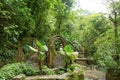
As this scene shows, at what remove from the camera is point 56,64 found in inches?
453

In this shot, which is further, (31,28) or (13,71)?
(31,28)

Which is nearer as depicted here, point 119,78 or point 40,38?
point 119,78

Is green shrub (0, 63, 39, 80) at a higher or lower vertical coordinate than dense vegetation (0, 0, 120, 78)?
lower

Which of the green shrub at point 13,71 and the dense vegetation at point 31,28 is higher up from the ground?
the dense vegetation at point 31,28

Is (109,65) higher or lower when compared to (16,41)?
lower

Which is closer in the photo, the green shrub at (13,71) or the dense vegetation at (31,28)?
the green shrub at (13,71)

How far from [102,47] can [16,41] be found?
501cm

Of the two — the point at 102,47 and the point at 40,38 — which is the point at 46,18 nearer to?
the point at 40,38

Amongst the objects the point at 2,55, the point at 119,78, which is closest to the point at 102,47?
the point at 119,78

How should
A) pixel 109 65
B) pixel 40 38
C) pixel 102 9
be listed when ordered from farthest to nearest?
pixel 40 38
pixel 102 9
pixel 109 65

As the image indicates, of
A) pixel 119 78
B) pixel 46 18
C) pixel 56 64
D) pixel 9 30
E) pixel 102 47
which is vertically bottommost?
pixel 119 78

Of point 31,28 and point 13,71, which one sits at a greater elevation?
point 31,28

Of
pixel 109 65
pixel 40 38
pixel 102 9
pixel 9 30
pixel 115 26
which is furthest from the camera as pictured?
pixel 40 38

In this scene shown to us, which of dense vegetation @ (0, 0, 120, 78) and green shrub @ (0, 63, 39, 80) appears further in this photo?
dense vegetation @ (0, 0, 120, 78)
